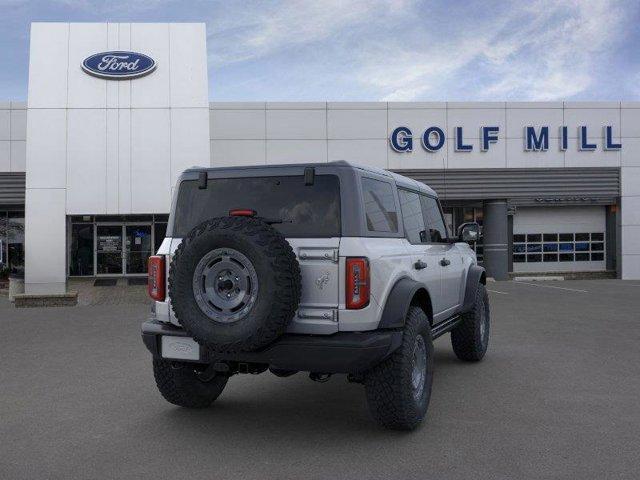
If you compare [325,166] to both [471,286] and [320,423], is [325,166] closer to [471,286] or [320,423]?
[320,423]

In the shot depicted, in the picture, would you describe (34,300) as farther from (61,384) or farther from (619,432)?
(619,432)

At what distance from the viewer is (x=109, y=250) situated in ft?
79.8

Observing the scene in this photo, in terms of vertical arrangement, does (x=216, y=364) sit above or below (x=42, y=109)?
below

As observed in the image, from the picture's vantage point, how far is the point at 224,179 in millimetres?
5000

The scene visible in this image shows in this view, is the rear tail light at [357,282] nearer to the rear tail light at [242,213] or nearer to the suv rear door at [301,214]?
the suv rear door at [301,214]

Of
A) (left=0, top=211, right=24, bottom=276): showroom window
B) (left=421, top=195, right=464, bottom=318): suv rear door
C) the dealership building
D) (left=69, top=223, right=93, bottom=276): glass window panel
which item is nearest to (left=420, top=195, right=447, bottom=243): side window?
(left=421, top=195, right=464, bottom=318): suv rear door

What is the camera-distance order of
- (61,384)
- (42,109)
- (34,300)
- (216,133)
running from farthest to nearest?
(216,133), (42,109), (34,300), (61,384)

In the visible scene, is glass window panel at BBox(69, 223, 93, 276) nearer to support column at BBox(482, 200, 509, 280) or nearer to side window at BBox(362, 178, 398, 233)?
support column at BBox(482, 200, 509, 280)

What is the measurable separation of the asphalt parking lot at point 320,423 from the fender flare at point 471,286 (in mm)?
740

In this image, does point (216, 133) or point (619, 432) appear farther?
point (216, 133)

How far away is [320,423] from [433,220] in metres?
2.50

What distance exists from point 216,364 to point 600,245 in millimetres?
25750

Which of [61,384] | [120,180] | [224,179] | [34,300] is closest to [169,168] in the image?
[120,180]

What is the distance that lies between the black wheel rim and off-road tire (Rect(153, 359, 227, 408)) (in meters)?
0.90
